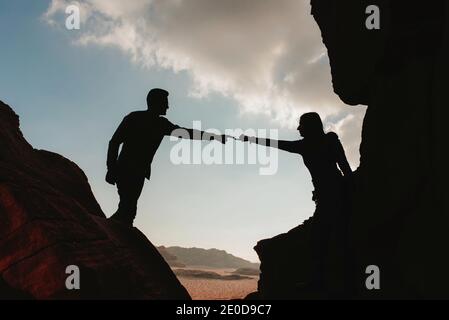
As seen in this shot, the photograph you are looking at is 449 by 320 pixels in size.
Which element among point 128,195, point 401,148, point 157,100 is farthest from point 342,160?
point 128,195

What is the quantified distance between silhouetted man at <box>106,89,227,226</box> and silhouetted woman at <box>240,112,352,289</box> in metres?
2.81

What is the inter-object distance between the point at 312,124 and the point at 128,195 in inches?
144

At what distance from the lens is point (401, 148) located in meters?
7.47

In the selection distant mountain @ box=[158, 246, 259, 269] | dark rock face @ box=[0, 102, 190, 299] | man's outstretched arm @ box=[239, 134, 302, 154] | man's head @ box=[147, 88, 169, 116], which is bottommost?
distant mountain @ box=[158, 246, 259, 269]

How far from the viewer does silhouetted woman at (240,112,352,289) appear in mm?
5969

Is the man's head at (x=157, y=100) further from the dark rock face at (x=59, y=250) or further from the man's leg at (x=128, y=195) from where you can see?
the dark rock face at (x=59, y=250)

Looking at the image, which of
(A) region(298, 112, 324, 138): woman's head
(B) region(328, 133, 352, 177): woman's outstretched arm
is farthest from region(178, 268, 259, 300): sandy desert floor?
(A) region(298, 112, 324, 138): woman's head

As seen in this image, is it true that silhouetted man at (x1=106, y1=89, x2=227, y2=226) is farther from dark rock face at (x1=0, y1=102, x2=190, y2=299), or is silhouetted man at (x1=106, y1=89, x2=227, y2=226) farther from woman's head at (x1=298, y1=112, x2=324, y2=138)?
woman's head at (x1=298, y1=112, x2=324, y2=138)

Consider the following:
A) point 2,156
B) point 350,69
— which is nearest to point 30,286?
point 2,156

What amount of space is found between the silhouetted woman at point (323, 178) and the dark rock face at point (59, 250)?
246 cm

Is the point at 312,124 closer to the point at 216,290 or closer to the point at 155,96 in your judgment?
the point at 155,96

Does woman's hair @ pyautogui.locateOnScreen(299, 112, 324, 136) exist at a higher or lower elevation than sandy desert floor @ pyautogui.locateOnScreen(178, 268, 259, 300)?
higher

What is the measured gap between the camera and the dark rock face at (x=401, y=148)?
6.37 metres

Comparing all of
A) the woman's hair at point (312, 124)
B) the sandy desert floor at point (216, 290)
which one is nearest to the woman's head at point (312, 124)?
the woman's hair at point (312, 124)
